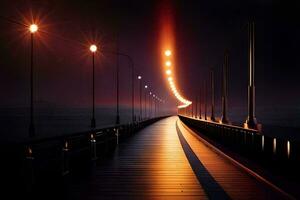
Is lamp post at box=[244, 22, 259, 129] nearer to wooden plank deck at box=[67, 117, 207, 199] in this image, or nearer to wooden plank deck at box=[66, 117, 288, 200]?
wooden plank deck at box=[66, 117, 288, 200]

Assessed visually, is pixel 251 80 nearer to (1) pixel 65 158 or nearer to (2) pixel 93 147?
(2) pixel 93 147

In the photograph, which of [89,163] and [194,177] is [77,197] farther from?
[89,163]

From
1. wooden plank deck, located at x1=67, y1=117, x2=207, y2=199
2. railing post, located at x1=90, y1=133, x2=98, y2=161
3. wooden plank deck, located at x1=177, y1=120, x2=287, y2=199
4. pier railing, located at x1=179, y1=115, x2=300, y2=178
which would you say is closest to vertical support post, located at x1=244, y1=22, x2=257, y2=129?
pier railing, located at x1=179, y1=115, x2=300, y2=178

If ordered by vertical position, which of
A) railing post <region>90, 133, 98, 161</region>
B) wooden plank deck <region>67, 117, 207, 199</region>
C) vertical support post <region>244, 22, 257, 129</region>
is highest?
vertical support post <region>244, 22, 257, 129</region>

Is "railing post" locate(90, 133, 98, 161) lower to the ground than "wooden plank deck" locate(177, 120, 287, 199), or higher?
higher

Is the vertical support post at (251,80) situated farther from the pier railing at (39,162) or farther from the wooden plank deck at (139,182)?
the pier railing at (39,162)

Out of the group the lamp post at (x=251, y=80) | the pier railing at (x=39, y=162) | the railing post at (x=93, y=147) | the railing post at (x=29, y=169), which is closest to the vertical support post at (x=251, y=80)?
the lamp post at (x=251, y=80)

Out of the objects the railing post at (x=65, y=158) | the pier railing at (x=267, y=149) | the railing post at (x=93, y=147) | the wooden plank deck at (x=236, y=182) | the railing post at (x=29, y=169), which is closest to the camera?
the railing post at (x=29, y=169)

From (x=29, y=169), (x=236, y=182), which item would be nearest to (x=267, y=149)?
(x=236, y=182)

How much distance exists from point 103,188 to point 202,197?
2715 millimetres

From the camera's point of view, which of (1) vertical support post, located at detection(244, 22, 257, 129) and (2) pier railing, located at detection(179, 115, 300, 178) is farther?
(1) vertical support post, located at detection(244, 22, 257, 129)

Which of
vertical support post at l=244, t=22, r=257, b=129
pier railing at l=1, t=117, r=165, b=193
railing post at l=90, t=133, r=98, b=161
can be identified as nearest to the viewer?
pier railing at l=1, t=117, r=165, b=193

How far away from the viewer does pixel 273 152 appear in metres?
13.7

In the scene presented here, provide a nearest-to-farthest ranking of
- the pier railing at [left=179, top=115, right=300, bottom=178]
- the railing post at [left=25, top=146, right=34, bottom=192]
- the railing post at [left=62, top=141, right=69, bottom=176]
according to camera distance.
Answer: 1. the railing post at [left=25, top=146, right=34, bottom=192]
2. the pier railing at [left=179, top=115, right=300, bottom=178]
3. the railing post at [left=62, top=141, right=69, bottom=176]
